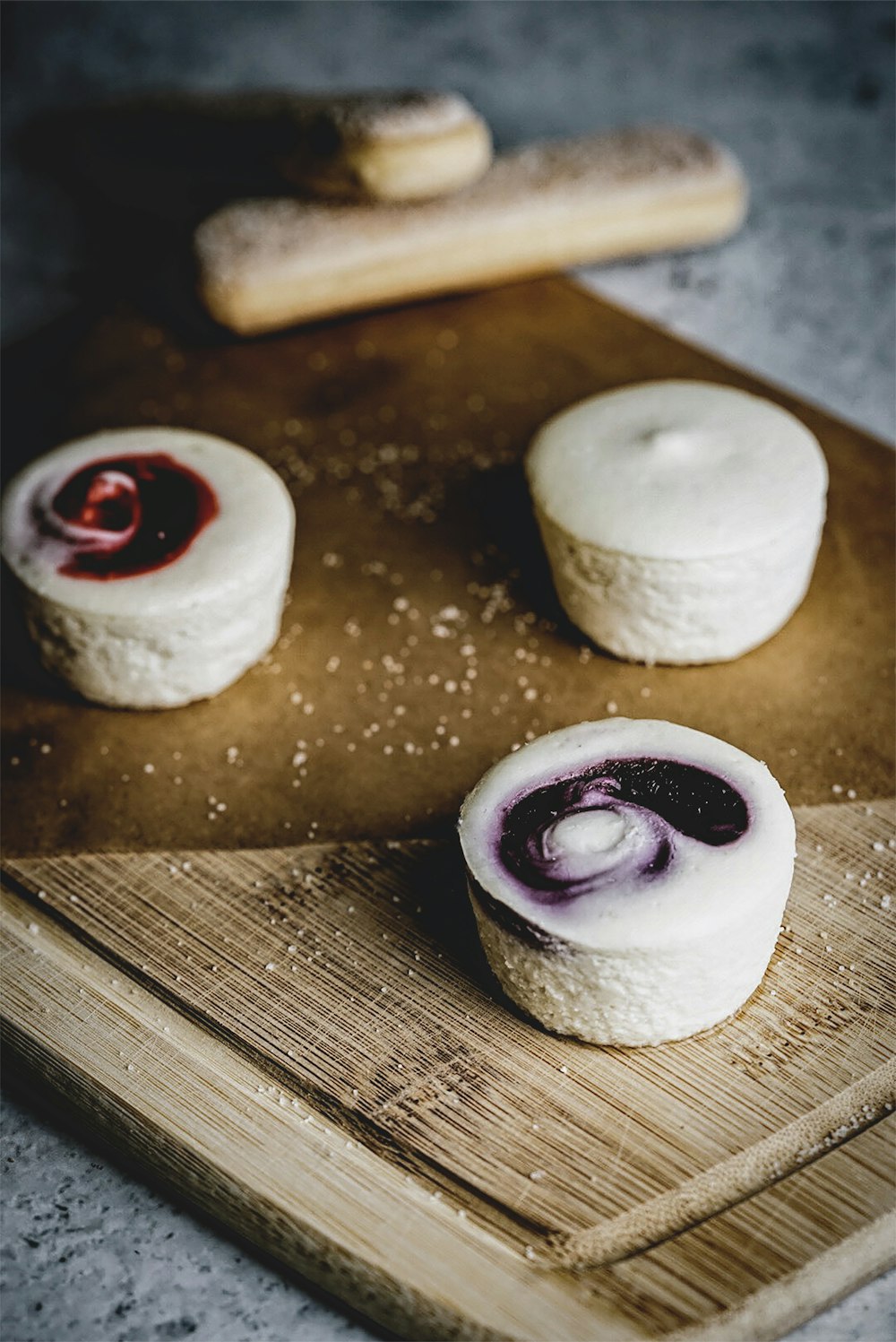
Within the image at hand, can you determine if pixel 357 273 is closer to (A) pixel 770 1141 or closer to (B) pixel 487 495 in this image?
(B) pixel 487 495

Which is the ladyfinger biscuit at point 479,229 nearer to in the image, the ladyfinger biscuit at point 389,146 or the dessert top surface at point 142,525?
the ladyfinger biscuit at point 389,146

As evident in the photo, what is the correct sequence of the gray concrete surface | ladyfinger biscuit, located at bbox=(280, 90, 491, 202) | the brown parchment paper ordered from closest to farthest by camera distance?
the brown parchment paper
ladyfinger biscuit, located at bbox=(280, 90, 491, 202)
the gray concrete surface

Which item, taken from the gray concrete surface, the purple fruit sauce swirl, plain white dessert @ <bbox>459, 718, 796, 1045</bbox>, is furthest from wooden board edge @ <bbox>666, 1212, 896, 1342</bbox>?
the gray concrete surface

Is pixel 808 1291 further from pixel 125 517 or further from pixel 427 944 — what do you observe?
pixel 125 517

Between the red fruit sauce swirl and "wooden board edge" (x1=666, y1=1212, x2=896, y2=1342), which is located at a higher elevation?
the red fruit sauce swirl

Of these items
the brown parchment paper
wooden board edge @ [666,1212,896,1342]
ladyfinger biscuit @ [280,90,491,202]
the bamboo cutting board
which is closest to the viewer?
wooden board edge @ [666,1212,896,1342]

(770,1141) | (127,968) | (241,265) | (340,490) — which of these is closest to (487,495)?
(340,490)

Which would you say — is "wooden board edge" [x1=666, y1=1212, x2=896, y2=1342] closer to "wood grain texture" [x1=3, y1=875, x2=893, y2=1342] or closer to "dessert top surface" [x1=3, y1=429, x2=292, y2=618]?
"wood grain texture" [x1=3, y1=875, x2=893, y2=1342]
